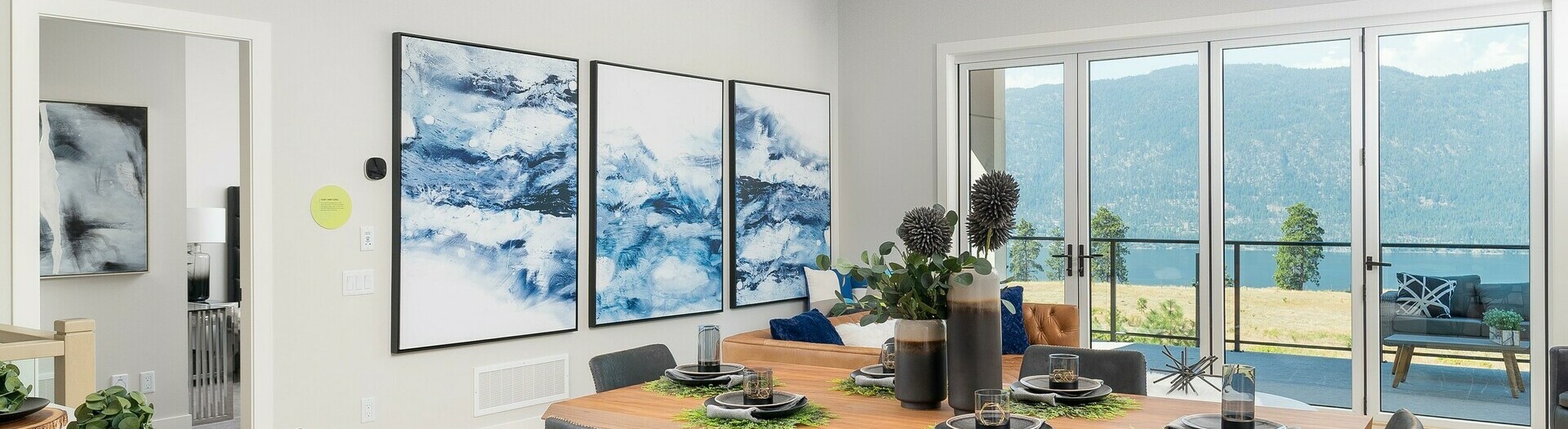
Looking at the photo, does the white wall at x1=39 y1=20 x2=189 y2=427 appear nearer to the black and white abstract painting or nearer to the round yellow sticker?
the black and white abstract painting

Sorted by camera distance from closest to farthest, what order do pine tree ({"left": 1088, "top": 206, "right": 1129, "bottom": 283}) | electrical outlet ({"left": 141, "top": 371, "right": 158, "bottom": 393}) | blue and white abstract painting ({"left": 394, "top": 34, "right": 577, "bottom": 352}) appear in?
blue and white abstract painting ({"left": 394, "top": 34, "right": 577, "bottom": 352})
electrical outlet ({"left": 141, "top": 371, "right": 158, "bottom": 393})
pine tree ({"left": 1088, "top": 206, "right": 1129, "bottom": 283})

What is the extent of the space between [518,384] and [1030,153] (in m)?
3.45

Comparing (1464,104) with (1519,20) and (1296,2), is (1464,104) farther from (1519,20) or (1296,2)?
(1296,2)

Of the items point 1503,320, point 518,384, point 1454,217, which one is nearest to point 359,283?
point 518,384

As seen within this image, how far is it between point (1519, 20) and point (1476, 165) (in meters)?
0.73

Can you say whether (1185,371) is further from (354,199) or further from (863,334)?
(354,199)

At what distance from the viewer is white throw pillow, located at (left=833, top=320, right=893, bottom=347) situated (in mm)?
4980

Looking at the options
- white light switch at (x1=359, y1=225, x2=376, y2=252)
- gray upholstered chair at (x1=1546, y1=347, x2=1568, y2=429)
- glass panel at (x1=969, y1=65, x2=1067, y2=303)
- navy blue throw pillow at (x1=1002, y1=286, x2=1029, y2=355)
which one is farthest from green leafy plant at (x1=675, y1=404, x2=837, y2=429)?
glass panel at (x1=969, y1=65, x2=1067, y2=303)

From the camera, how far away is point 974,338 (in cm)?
217

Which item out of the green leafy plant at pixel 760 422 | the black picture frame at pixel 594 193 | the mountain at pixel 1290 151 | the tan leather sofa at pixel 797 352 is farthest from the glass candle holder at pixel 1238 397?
the mountain at pixel 1290 151

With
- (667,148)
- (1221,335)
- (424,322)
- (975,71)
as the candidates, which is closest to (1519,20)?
(1221,335)

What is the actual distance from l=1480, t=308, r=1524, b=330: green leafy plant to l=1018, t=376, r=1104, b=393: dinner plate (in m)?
3.87

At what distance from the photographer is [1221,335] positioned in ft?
18.8

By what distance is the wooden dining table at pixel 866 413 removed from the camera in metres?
2.13
